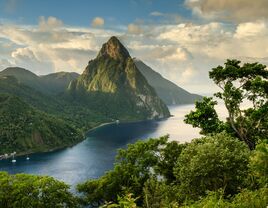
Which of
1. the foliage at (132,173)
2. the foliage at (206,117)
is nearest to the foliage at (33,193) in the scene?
the foliage at (132,173)

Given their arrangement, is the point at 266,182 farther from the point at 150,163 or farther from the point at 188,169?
the point at 150,163

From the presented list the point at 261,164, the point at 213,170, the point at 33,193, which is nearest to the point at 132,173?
the point at 33,193

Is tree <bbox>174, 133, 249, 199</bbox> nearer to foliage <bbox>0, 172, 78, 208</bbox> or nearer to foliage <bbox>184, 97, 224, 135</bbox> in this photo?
foliage <bbox>184, 97, 224, 135</bbox>

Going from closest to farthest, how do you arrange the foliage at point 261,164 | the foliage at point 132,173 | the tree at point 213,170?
the foliage at point 261,164 → the tree at point 213,170 → the foliage at point 132,173

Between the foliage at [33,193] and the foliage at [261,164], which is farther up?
the foliage at [261,164]

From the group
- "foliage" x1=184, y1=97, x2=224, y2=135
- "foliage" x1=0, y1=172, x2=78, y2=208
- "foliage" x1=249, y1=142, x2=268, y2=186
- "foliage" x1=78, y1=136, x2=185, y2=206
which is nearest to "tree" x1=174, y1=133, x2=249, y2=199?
"foliage" x1=249, y1=142, x2=268, y2=186

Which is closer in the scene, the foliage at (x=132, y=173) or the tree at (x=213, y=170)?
the tree at (x=213, y=170)

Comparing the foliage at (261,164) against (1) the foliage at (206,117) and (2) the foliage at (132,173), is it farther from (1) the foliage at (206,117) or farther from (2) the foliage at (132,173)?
(2) the foliage at (132,173)
